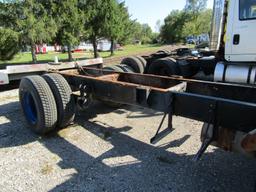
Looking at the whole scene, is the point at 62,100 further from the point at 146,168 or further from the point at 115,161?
the point at 146,168

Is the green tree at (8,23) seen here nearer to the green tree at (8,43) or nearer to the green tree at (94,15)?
the green tree at (8,43)

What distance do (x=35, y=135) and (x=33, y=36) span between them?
14659 mm

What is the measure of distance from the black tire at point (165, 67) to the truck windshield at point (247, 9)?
2.20 meters

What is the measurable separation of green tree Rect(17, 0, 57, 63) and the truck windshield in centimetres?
1497

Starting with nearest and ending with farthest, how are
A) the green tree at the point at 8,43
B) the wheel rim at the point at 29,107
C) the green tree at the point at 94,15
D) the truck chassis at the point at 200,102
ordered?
1. the truck chassis at the point at 200,102
2. the wheel rim at the point at 29,107
3. the green tree at the point at 8,43
4. the green tree at the point at 94,15

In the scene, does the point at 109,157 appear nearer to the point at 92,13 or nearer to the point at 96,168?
the point at 96,168

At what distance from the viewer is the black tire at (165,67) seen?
276 inches

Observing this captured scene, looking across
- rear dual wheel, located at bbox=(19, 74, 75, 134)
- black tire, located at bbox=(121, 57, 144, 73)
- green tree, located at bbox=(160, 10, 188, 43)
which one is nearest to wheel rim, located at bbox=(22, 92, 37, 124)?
rear dual wheel, located at bbox=(19, 74, 75, 134)

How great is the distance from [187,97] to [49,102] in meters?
2.32

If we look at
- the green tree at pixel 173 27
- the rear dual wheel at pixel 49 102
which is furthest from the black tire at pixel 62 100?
the green tree at pixel 173 27

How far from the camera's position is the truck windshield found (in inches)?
208

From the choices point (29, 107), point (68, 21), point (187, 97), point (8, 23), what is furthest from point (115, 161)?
point (68, 21)

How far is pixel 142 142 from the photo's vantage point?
12.7ft

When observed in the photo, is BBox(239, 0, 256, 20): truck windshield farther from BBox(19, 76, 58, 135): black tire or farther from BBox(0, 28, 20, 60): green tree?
BBox(0, 28, 20, 60): green tree
